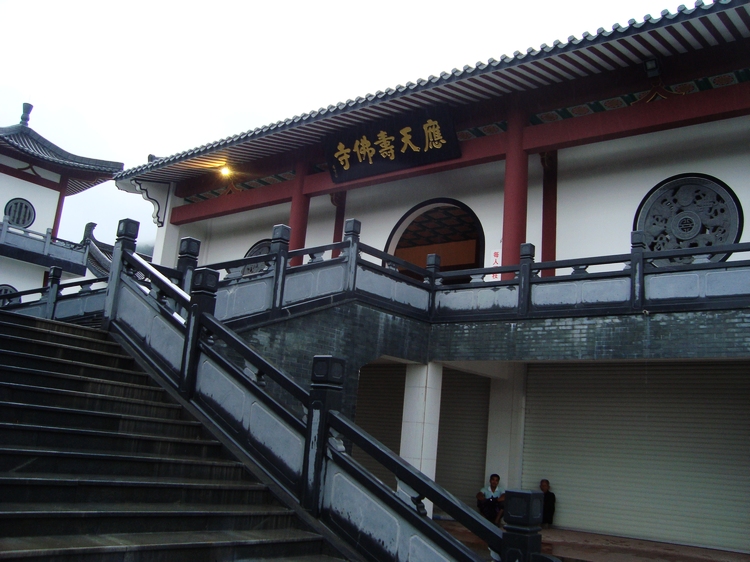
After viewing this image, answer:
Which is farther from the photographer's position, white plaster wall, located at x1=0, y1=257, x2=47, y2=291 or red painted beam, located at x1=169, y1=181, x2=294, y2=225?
white plaster wall, located at x1=0, y1=257, x2=47, y2=291

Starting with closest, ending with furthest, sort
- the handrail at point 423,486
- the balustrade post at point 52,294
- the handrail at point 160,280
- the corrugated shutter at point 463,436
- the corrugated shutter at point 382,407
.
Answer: the handrail at point 423,486, the handrail at point 160,280, the balustrade post at point 52,294, the corrugated shutter at point 463,436, the corrugated shutter at point 382,407

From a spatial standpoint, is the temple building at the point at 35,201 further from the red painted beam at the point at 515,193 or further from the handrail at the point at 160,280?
the red painted beam at the point at 515,193

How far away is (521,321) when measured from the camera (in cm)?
916

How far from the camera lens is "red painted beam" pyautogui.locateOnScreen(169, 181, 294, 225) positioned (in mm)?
13984

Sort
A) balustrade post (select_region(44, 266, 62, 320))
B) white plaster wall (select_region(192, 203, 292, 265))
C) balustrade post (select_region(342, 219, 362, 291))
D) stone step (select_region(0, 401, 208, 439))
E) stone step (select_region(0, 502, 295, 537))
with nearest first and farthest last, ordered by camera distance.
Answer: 1. stone step (select_region(0, 502, 295, 537))
2. stone step (select_region(0, 401, 208, 439))
3. balustrade post (select_region(342, 219, 362, 291))
4. balustrade post (select_region(44, 266, 62, 320))
5. white plaster wall (select_region(192, 203, 292, 265))

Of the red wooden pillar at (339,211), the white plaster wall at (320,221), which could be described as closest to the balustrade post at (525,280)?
the red wooden pillar at (339,211)

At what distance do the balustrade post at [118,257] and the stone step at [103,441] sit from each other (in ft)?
7.72

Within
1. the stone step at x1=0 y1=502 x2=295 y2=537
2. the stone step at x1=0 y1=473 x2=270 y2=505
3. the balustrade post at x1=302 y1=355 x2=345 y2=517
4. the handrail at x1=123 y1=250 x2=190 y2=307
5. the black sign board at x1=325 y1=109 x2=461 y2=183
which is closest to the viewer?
the stone step at x1=0 y1=502 x2=295 y2=537

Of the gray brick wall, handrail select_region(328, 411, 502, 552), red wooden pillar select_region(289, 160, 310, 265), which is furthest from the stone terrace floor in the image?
red wooden pillar select_region(289, 160, 310, 265)

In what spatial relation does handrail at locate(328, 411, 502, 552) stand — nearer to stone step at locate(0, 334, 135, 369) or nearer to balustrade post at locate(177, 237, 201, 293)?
stone step at locate(0, 334, 135, 369)

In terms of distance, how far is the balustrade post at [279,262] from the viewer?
320 inches

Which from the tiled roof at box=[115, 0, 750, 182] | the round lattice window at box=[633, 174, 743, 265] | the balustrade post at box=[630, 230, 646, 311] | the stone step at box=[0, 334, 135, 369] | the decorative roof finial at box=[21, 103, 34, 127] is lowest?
the stone step at box=[0, 334, 135, 369]

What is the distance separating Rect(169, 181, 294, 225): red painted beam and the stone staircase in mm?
7914

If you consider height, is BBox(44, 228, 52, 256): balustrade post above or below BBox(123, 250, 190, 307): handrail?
above
